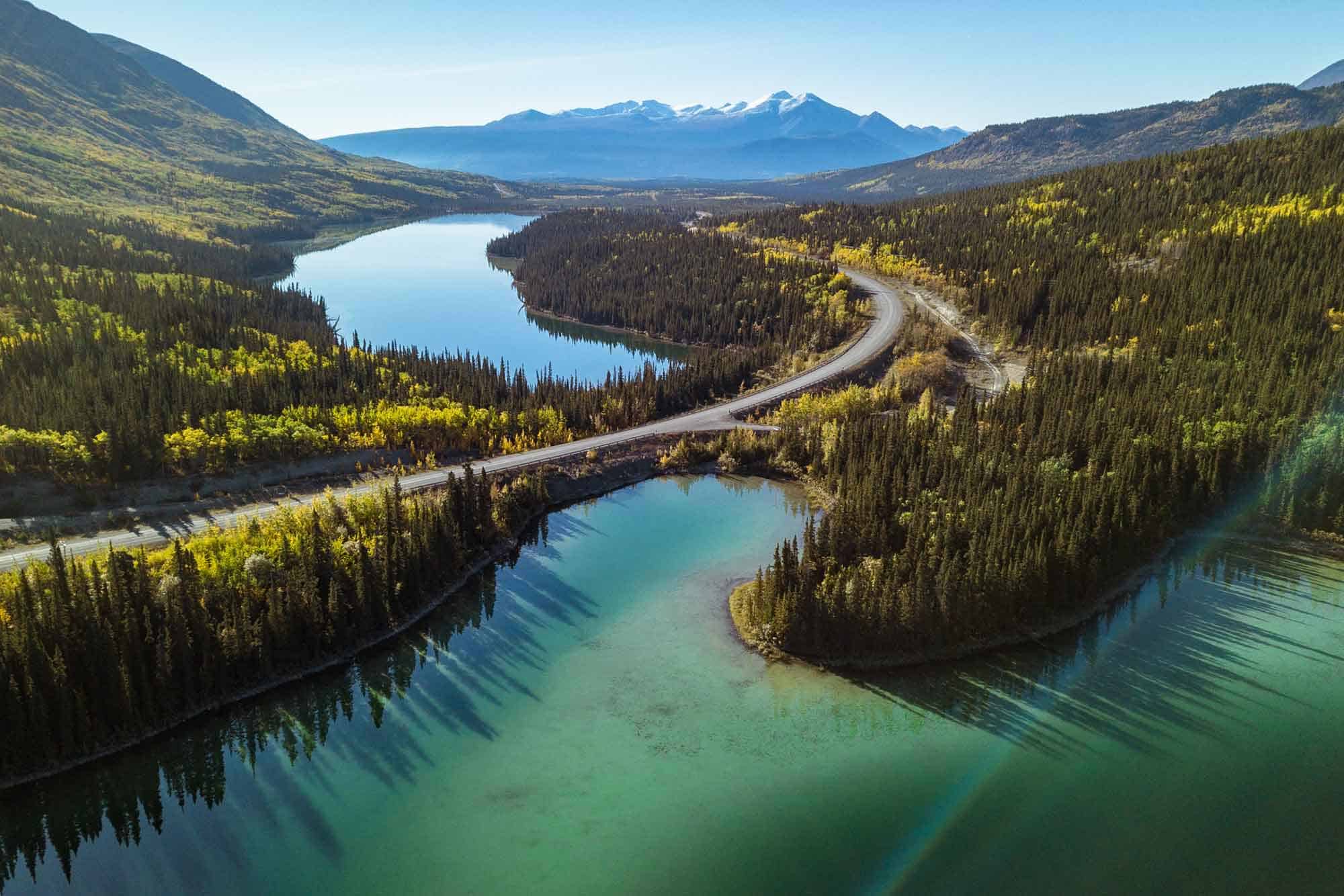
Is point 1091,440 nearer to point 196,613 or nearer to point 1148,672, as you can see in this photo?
point 1148,672

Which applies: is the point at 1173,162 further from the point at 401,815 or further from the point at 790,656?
the point at 401,815

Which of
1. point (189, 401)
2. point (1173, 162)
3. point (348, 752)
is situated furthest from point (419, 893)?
point (1173, 162)

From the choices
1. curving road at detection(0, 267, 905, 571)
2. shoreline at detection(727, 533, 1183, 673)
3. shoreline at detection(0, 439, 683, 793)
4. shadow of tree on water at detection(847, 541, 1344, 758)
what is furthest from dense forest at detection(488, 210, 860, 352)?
shadow of tree on water at detection(847, 541, 1344, 758)

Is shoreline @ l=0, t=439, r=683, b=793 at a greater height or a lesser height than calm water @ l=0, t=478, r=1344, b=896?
greater

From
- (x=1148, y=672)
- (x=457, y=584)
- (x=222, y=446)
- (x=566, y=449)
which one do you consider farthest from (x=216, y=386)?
(x=1148, y=672)

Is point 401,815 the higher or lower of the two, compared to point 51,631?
lower

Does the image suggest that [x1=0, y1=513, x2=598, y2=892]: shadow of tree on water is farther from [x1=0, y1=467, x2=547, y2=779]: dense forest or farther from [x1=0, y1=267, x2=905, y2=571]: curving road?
[x1=0, y1=267, x2=905, y2=571]: curving road
